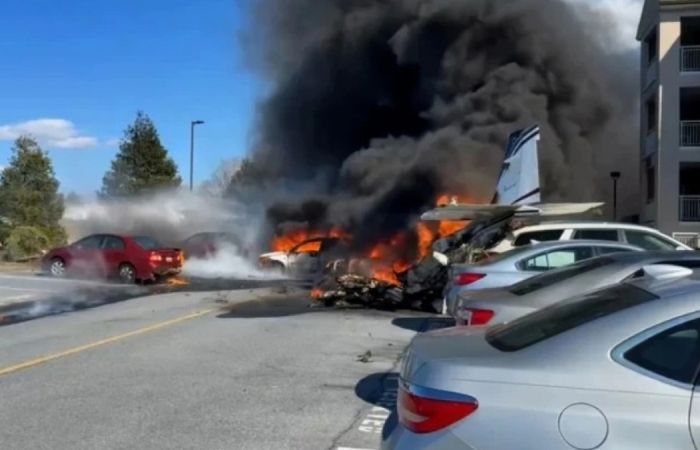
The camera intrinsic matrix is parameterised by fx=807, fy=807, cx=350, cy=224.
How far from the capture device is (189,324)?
12.1 meters

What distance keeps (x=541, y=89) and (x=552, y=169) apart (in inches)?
166

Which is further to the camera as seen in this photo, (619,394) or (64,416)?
(64,416)

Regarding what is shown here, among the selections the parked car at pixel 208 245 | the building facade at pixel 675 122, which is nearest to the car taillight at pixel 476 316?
the parked car at pixel 208 245

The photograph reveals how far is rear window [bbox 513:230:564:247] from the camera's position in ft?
40.7

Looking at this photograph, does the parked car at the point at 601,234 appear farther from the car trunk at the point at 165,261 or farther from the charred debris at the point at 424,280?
the car trunk at the point at 165,261

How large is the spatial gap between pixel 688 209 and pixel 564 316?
29.6 m

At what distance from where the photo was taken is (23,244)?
31.8 meters

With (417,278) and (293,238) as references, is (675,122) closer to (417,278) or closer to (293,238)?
(293,238)

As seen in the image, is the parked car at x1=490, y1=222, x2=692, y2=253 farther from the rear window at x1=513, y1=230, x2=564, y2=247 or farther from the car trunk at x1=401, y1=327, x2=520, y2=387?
the car trunk at x1=401, y1=327, x2=520, y2=387

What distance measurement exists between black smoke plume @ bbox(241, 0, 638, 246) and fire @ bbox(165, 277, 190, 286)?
6.29m

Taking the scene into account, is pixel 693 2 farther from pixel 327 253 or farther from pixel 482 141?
pixel 327 253

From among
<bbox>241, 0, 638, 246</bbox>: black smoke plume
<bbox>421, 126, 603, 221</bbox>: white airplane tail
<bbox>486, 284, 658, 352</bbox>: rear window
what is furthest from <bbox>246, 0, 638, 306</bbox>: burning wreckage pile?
<bbox>486, 284, 658, 352</bbox>: rear window

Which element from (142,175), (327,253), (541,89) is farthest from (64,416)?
(142,175)

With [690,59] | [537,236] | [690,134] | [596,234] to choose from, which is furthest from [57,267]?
[690,59]
